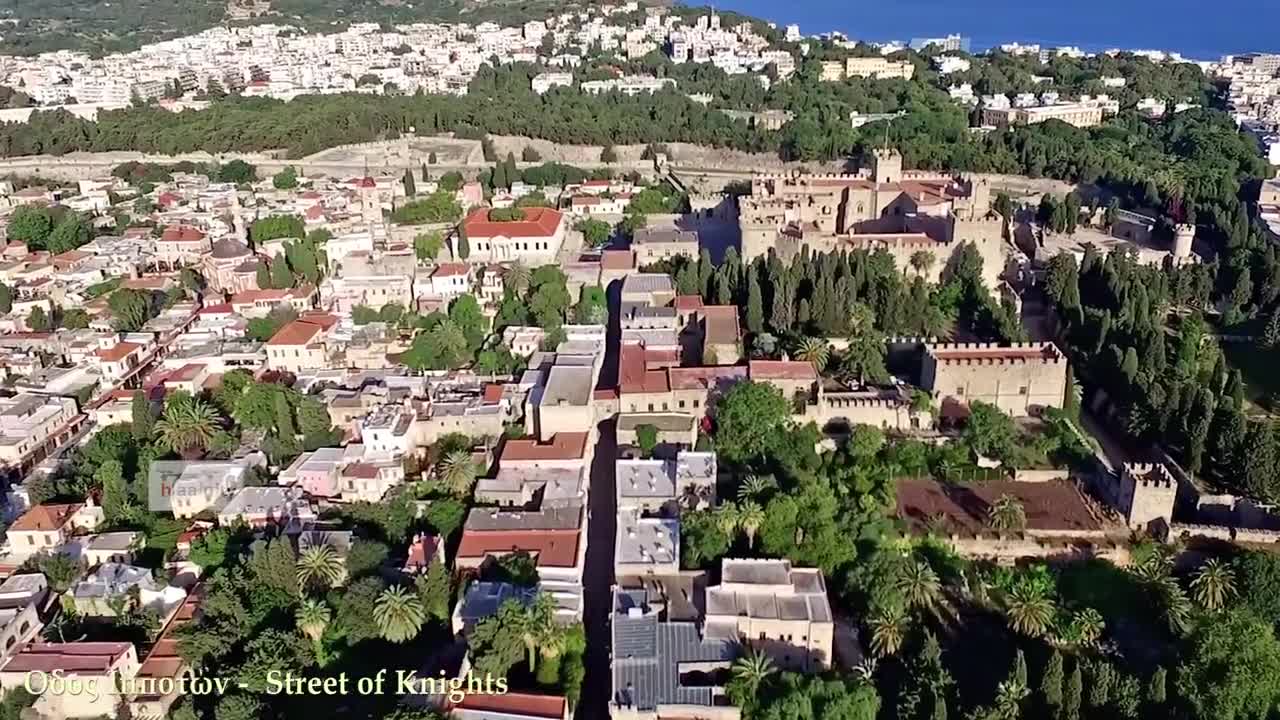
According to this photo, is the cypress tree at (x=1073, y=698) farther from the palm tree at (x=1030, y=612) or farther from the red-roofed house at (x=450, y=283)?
the red-roofed house at (x=450, y=283)

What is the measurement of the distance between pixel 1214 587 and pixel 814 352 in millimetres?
11902

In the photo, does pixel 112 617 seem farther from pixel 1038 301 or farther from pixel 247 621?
pixel 1038 301

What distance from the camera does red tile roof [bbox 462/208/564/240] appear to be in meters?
37.8

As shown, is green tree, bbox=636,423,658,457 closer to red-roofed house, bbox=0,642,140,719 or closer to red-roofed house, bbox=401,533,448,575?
red-roofed house, bbox=401,533,448,575

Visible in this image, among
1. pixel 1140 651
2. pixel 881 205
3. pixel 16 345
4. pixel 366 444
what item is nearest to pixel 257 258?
pixel 16 345

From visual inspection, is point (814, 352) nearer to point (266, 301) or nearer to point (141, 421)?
point (141, 421)

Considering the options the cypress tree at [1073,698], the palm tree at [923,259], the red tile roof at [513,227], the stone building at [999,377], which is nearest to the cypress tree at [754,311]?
the stone building at [999,377]

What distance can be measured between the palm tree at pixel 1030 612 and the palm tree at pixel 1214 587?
308 cm

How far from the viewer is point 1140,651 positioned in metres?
19.4

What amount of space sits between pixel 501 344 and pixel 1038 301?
19435mm

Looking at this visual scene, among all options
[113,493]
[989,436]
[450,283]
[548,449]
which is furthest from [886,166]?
[113,493]

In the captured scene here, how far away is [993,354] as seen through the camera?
27094 mm

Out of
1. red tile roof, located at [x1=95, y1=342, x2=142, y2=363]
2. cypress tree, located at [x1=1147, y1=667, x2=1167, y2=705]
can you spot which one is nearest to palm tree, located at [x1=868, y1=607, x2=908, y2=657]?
cypress tree, located at [x1=1147, y1=667, x2=1167, y2=705]

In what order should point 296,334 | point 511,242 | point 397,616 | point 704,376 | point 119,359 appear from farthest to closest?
point 511,242, point 119,359, point 296,334, point 704,376, point 397,616
